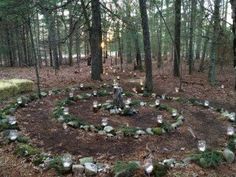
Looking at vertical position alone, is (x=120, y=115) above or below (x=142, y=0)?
below

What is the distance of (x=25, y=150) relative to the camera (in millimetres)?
6730

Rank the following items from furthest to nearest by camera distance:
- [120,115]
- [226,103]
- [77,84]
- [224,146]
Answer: [77,84] < [226,103] < [120,115] < [224,146]

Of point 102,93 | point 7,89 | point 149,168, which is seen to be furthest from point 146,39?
point 149,168

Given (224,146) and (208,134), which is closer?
(224,146)

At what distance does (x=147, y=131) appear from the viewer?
8.11 m

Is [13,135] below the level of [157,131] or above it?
above

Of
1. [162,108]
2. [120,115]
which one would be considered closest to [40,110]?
[120,115]

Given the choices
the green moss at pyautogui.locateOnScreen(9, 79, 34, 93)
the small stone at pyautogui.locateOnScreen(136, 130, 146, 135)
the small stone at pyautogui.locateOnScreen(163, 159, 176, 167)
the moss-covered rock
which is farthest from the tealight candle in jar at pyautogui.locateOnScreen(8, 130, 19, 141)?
the green moss at pyautogui.locateOnScreen(9, 79, 34, 93)

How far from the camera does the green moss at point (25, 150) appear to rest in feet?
21.7

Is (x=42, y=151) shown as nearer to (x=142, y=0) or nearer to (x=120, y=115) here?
(x=120, y=115)

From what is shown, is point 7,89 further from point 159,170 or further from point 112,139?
point 159,170

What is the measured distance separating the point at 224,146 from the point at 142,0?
7.82 m

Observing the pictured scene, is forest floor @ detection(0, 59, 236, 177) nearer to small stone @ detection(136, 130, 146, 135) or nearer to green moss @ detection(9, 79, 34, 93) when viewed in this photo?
small stone @ detection(136, 130, 146, 135)

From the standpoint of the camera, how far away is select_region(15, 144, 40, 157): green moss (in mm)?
6620
